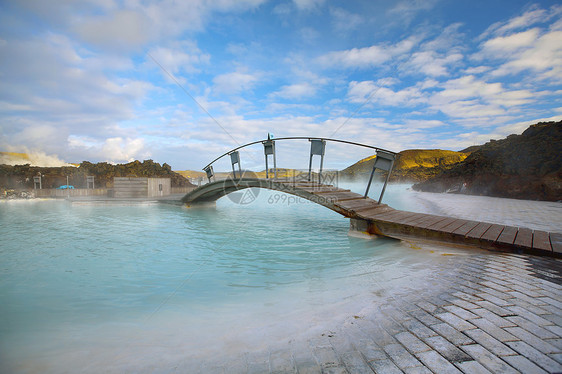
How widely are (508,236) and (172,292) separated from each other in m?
5.71

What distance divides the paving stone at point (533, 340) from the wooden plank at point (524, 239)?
291 cm

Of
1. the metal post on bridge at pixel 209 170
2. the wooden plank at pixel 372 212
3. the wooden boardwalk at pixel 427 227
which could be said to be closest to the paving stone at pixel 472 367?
the wooden boardwalk at pixel 427 227

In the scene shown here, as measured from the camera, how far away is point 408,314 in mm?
2219

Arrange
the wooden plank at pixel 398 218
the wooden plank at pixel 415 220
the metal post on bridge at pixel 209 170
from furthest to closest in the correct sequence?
the metal post on bridge at pixel 209 170
the wooden plank at pixel 398 218
the wooden plank at pixel 415 220

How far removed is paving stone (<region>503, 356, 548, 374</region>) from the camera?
1.45 m

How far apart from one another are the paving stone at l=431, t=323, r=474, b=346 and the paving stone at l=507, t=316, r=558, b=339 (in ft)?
1.69

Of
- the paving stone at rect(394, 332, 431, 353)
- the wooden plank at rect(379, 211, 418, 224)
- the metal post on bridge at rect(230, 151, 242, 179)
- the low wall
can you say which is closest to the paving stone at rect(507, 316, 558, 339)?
the paving stone at rect(394, 332, 431, 353)

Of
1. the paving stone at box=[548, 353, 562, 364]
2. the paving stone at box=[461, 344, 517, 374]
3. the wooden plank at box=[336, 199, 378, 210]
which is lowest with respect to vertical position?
the paving stone at box=[461, 344, 517, 374]

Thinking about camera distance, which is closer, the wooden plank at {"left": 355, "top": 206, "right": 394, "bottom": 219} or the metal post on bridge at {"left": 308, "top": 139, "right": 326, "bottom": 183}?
the wooden plank at {"left": 355, "top": 206, "right": 394, "bottom": 219}

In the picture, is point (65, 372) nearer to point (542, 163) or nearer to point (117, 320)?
point (117, 320)

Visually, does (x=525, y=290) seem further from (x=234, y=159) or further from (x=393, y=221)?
(x=234, y=159)

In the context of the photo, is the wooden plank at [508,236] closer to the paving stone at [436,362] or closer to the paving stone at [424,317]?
the paving stone at [424,317]

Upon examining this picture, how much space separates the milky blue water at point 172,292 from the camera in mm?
2094

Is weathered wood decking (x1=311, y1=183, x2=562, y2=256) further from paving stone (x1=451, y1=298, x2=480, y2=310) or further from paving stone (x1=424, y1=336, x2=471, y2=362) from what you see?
paving stone (x1=424, y1=336, x2=471, y2=362)
